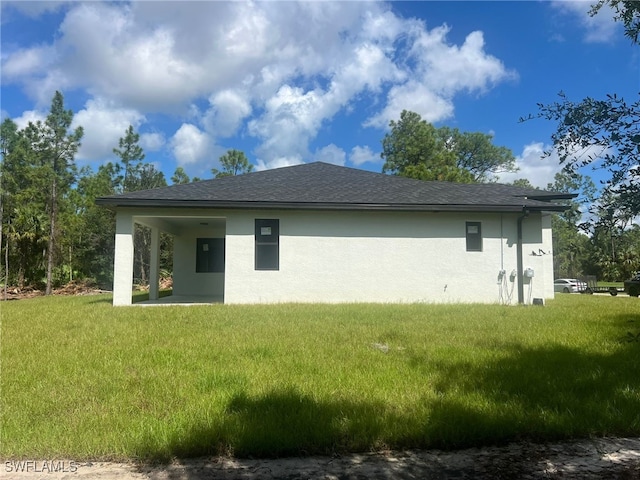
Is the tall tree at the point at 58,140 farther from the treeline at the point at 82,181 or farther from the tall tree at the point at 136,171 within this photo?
the tall tree at the point at 136,171

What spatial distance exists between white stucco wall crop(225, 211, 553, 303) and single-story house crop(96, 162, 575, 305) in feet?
0.09

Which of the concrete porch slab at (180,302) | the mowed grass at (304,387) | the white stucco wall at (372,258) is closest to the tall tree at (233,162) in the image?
the concrete porch slab at (180,302)

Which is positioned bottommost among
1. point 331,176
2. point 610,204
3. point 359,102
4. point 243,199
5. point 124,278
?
point 124,278

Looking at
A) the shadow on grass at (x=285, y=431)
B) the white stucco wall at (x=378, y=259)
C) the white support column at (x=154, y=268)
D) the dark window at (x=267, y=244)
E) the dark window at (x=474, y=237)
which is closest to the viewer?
the shadow on grass at (x=285, y=431)

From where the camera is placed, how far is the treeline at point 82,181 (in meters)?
21.9

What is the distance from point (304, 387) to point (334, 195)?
881 centimetres

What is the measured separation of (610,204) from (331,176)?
44.2 ft

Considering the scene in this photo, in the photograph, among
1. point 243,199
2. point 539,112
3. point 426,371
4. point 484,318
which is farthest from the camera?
point 243,199

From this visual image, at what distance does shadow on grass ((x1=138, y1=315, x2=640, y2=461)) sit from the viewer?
→ 341 centimetres

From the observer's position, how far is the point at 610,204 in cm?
261

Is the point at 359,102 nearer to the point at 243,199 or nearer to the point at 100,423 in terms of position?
the point at 243,199

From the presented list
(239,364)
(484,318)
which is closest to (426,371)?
(239,364)

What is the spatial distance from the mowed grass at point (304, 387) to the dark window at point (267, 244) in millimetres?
4074

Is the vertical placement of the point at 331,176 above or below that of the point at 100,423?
above
